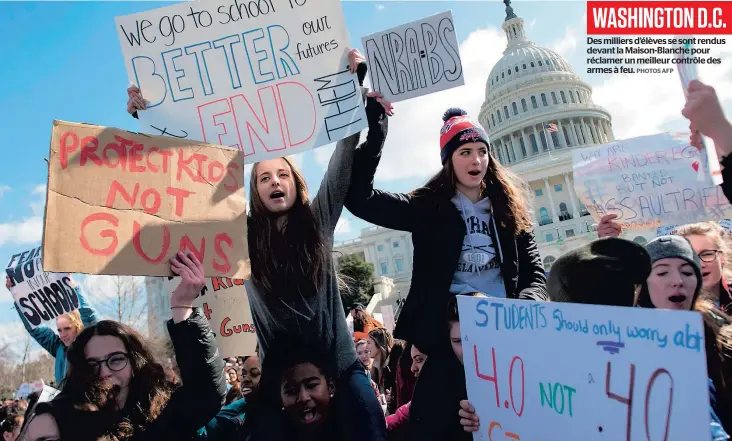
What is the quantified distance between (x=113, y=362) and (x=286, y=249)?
2.46 feet

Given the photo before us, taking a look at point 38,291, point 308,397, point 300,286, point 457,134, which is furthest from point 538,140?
point 308,397

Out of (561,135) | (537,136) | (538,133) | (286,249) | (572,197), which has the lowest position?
(572,197)

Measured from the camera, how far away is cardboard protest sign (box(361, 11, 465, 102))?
255cm

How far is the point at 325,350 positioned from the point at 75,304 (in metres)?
2.88

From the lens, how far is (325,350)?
82.8 inches

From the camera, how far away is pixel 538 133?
57500mm

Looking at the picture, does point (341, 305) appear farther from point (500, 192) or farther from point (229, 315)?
point (229, 315)

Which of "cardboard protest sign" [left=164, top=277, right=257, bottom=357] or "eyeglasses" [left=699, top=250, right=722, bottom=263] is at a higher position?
"cardboard protest sign" [left=164, top=277, right=257, bottom=357]

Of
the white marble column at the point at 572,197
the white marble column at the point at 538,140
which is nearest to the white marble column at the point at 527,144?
the white marble column at the point at 538,140

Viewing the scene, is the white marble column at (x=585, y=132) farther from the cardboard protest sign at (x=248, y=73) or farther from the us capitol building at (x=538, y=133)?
the cardboard protest sign at (x=248, y=73)

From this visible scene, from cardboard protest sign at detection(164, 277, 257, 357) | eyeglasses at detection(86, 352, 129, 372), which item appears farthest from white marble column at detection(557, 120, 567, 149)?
eyeglasses at detection(86, 352, 129, 372)

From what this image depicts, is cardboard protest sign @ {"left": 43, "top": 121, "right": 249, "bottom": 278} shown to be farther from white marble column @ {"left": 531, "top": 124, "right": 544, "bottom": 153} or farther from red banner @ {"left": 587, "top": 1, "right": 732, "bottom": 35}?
white marble column @ {"left": 531, "top": 124, "right": 544, "bottom": 153}

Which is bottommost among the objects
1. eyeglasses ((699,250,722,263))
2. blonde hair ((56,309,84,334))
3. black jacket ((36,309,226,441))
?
eyeglasses ((699,250,722,263))

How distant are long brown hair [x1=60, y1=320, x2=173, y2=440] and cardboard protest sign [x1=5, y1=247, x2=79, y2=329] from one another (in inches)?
89.7
